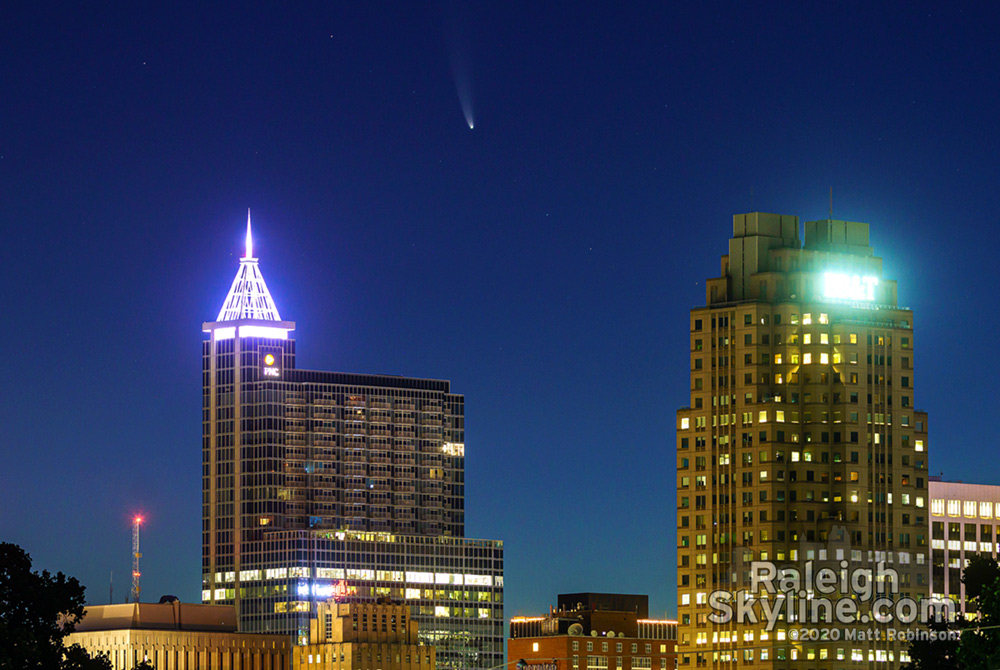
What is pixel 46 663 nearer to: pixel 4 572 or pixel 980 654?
pixel 4 572

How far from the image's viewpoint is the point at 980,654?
173750mm

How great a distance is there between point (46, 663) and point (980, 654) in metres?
75.6

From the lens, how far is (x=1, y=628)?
6614 inches

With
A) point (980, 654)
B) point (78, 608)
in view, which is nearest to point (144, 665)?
point (78, 608)

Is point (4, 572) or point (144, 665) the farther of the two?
point (144, 665)

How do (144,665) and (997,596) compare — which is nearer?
(997,596)

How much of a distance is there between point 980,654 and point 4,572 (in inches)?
3161

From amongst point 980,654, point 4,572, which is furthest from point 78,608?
point 980,654

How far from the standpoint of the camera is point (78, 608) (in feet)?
582

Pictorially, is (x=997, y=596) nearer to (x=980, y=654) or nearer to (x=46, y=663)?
(x=980, y=654)

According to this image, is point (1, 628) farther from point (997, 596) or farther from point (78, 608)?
point (997, 596)

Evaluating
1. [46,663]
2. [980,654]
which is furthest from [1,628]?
[980,654]

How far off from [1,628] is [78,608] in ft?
33.4

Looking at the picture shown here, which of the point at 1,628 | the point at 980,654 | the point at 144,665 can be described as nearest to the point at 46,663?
the point at 1,628
